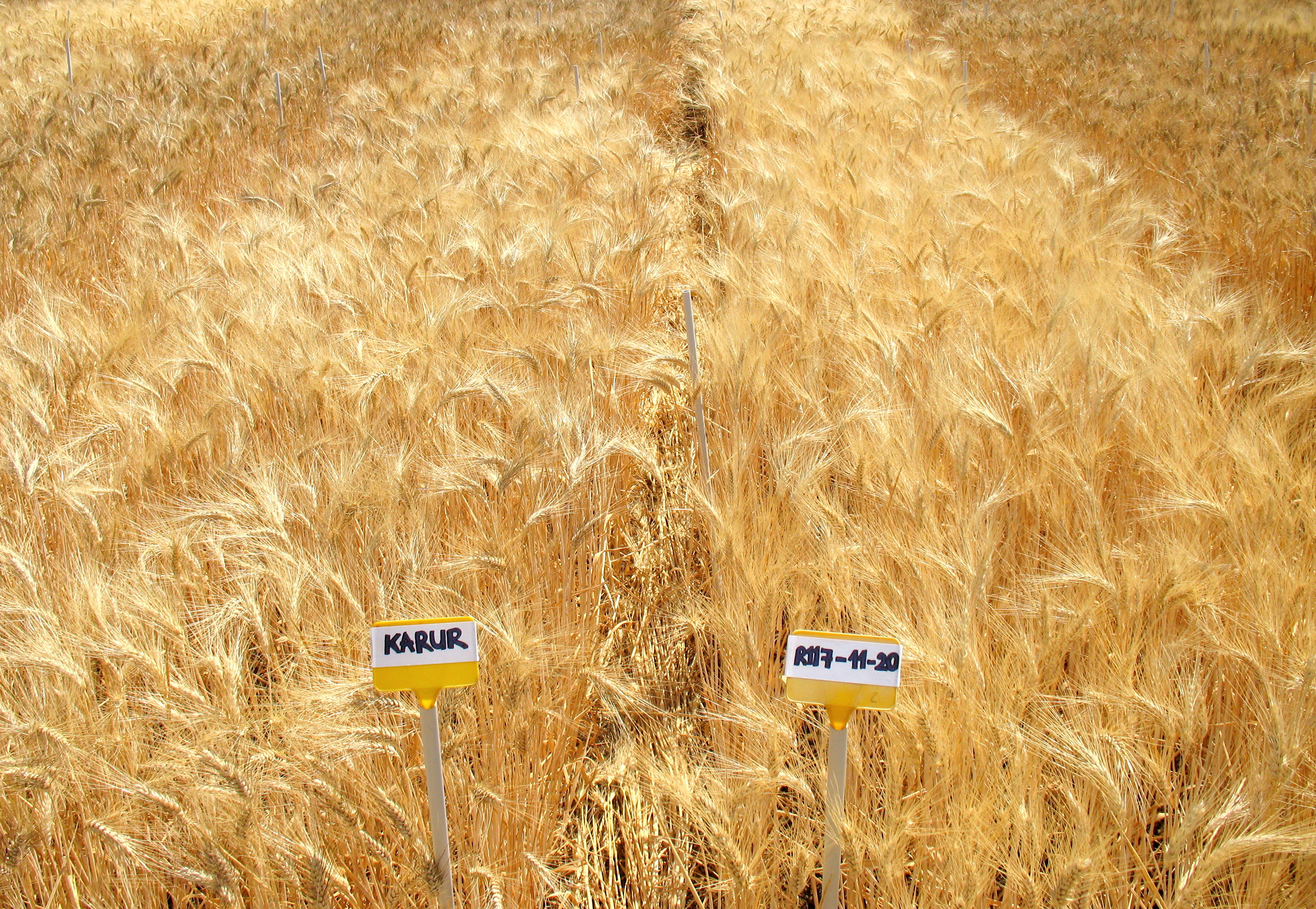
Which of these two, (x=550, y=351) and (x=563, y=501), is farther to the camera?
(x=550, y=351)

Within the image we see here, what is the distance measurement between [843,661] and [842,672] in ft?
0.04

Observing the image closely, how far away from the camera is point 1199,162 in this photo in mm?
3578

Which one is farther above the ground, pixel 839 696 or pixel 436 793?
pixel 839 696

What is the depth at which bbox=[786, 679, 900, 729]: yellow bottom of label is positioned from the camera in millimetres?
883

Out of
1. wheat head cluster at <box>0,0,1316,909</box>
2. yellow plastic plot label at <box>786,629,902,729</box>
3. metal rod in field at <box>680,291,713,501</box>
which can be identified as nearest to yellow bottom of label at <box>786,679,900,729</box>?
yellow plastic plot label at <box>786,629,902,729</box>

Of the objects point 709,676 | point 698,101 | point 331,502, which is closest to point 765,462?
point 709,676

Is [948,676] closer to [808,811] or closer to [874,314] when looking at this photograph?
[808,811]

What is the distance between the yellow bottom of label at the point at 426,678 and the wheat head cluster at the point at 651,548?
19 cm

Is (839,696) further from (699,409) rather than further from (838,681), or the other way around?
(699,409)

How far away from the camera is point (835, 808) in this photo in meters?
0.92

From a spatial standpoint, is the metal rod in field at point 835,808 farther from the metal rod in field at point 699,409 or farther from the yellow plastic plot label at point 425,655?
the metal rod in field at point 699,409

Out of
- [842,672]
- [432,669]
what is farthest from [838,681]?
[432,669]

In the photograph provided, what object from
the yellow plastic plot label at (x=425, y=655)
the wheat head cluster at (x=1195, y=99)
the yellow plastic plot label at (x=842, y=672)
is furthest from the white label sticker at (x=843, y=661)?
the wheat head cluster at (x=1195, y=99)

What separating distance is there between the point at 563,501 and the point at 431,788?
73cm
